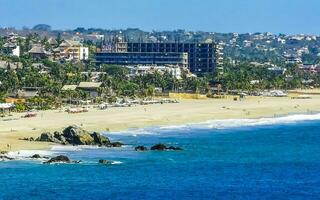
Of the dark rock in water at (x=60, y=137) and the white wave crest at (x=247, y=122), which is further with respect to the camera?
the white wave crest at (x=247, y=122)

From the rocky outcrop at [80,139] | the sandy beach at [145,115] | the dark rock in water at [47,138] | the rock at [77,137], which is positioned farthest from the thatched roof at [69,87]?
the rock at [77,137]

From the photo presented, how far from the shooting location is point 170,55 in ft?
615

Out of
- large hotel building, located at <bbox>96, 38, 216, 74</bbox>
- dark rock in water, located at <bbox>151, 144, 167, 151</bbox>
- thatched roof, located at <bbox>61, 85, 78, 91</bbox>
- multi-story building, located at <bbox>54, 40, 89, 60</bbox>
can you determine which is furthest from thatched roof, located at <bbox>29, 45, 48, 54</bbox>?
dark rock in water, located at <bbox>151, 144, 167, 151</bbox>

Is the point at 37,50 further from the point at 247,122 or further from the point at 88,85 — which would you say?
the point at 247,122

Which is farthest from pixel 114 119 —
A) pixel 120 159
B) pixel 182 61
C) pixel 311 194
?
pixel 182 61

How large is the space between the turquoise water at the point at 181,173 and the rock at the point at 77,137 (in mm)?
3154

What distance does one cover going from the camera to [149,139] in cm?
8138

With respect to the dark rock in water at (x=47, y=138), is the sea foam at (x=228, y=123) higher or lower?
higher

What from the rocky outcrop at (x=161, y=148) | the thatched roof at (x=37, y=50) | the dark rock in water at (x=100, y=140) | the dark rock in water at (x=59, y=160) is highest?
the thatched roof at (x=37, y=50)

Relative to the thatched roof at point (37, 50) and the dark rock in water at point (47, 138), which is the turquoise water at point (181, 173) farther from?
the thatched roof at point (37, 50)

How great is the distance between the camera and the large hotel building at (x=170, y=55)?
614 ft

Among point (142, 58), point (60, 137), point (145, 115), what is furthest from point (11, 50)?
point (60, 137)

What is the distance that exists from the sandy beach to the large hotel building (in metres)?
42.8

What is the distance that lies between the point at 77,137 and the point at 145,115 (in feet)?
105
